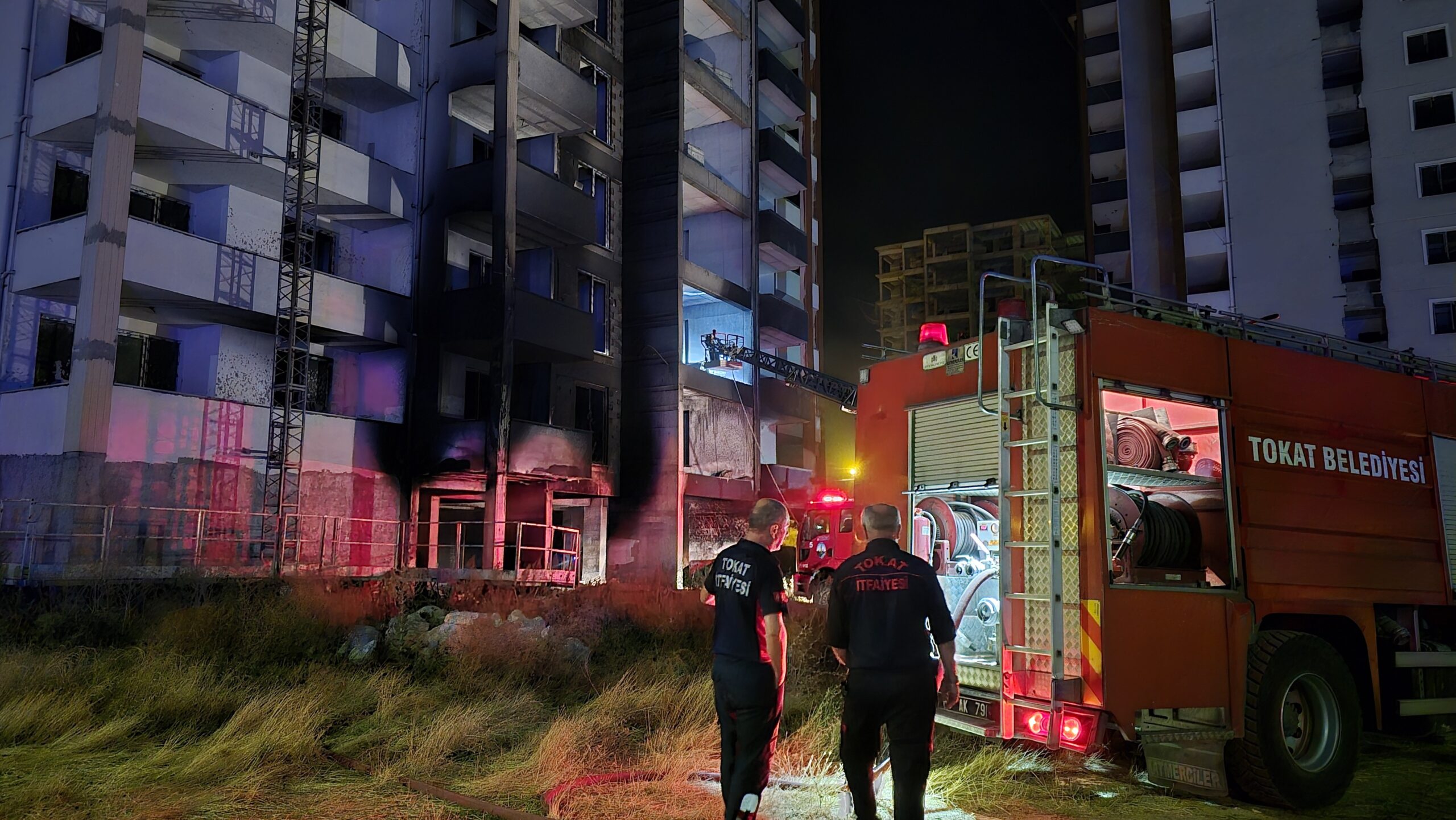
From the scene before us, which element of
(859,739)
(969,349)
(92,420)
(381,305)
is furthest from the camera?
(381,305)

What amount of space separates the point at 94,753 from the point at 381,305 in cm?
1779

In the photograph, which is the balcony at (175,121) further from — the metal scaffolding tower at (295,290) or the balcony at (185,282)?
the balcony at (185,282)

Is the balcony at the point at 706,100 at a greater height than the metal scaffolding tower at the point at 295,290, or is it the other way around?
the balcony at the point at 706,100

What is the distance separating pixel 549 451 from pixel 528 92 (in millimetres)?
9183

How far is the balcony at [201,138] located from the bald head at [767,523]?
18374mm

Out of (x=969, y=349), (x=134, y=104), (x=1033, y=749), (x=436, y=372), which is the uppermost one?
(x=134, y=104)

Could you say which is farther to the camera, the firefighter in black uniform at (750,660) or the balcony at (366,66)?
the balcony at (366,66)

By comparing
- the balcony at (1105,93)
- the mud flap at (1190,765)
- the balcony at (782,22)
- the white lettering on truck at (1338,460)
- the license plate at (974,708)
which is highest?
the balcony at (782,22)

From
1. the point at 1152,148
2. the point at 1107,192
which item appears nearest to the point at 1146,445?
the point at 1152,148

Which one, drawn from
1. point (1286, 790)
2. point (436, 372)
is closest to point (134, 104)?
point (436, 372)

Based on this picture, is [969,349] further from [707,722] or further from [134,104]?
[134,104]

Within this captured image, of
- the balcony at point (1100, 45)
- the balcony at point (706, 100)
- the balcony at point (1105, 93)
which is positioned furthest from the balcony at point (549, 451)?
the balcony at point (1100, 45)

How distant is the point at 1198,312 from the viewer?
7133 millimetres

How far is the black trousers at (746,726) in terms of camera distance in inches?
196
